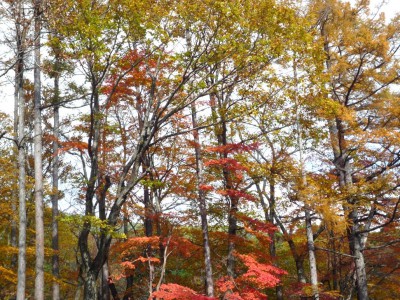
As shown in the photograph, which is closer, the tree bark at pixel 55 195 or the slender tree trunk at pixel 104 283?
the tree bark at pixel 55 195

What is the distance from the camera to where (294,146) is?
1220 centimetres

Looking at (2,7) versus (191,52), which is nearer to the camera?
(191,52)

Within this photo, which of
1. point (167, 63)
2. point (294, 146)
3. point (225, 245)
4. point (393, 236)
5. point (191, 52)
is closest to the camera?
point (191, 52)

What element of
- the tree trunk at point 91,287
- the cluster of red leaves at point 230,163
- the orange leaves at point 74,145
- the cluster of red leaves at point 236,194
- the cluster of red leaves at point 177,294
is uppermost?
the orange leaves at point 74,145

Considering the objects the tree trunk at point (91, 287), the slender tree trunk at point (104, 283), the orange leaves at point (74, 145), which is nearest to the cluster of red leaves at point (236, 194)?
the tree trunk at point (91, 287)

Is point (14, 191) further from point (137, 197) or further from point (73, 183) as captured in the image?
point (137, 197)

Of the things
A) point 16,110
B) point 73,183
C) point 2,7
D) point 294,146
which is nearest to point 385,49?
point 294,146

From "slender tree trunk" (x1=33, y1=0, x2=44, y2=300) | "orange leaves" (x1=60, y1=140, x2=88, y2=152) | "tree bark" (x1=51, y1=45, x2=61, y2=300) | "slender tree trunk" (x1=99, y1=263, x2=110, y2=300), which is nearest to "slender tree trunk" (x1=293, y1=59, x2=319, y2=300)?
"slender tree trunk" (x1=33, y1=0, x2=44, y2=300)

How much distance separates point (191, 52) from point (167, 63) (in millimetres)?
3894

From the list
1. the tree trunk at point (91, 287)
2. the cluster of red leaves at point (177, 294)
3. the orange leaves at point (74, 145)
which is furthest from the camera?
the orange leaves at point (74, 145)

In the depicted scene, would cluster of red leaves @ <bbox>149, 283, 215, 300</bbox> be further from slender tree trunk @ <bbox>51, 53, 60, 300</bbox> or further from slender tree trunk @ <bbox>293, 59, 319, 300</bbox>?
slender tree trunk @ <bbox>51, 53, 60, 300</bbox>

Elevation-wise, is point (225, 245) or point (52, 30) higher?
point (52, 30)

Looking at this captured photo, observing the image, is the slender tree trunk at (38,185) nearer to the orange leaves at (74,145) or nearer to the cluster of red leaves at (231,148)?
the orange leaves at (74,145)

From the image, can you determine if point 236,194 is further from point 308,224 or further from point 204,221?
point 308,224
